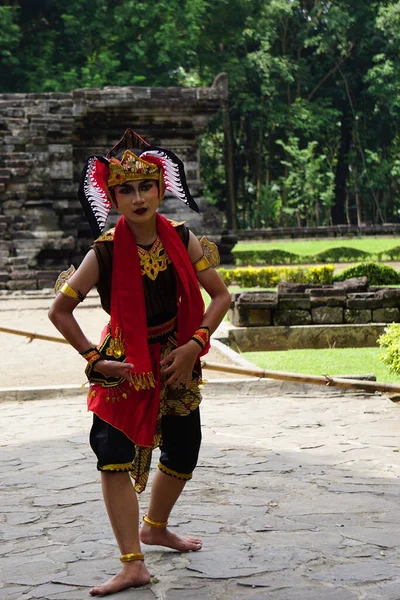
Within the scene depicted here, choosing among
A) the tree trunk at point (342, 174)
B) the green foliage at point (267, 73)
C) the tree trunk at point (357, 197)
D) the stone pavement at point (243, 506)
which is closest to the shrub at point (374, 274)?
the stone pavement at point (243, 506)

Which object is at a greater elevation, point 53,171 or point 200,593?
point 53,171

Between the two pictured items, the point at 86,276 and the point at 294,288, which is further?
the point at 294,288

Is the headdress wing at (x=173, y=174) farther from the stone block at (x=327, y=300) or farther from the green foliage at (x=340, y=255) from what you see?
the green foliage at (x=340, y=255)

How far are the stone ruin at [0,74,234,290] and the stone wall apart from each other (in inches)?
411

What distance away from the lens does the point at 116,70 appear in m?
36.1

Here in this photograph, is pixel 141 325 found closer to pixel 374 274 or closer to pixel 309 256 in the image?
pixel 374 274

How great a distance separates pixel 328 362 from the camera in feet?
33.8

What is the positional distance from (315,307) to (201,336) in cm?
873

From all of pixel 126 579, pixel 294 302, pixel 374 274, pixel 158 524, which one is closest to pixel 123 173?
pixel 158 524

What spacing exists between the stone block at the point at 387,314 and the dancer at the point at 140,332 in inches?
351

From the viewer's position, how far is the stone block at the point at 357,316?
41.7 ft

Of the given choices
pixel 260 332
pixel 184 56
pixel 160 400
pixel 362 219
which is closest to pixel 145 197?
pixel 160 400

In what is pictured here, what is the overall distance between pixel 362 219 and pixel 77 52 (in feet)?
51.3

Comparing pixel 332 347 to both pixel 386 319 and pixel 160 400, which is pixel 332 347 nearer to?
pixel 386 319
